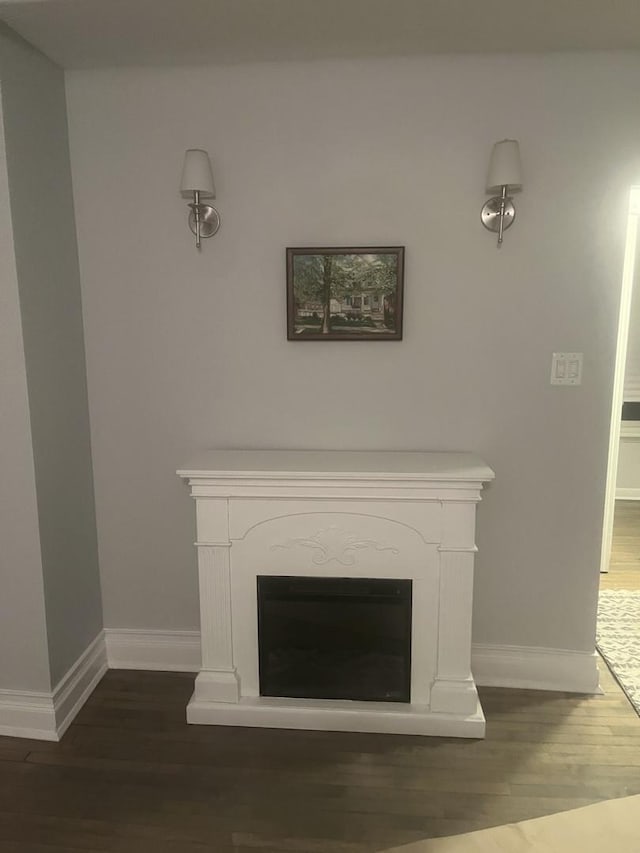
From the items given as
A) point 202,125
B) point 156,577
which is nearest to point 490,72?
point 202,125

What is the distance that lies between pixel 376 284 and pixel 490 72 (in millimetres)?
812

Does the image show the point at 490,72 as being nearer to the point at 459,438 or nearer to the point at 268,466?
the point at 459,438

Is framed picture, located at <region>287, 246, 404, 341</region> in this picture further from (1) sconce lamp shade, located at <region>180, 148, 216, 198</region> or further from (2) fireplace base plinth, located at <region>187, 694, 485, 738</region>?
(2) fireplace base plinth, located at <region>187, 694, 485, 738</region>

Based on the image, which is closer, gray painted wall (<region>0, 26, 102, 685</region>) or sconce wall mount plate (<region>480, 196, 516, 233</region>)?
gray painted wall (<region>0, 26, 102, 685</region>)

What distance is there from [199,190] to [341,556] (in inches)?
54.0

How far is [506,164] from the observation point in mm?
2074

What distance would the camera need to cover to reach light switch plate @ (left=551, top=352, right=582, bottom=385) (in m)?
2.29

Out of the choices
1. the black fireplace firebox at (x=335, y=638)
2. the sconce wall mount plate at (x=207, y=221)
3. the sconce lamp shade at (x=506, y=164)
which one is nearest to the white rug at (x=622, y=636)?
the black fireplace firebox at (x=335, y=638)

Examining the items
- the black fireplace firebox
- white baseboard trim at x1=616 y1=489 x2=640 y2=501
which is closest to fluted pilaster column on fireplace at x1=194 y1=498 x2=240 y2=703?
the black fireplace firebox

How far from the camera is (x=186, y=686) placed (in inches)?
98.0

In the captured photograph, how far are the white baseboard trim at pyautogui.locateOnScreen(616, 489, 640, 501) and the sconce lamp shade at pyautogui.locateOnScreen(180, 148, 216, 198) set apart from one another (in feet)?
13.6

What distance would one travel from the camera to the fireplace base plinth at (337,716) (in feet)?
7.16

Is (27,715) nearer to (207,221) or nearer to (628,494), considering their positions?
(207,221)

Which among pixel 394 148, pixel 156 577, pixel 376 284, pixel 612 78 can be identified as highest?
pixel 612 78
